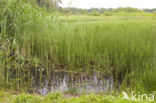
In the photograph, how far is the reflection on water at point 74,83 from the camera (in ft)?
8.82

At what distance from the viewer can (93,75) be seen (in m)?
3.25

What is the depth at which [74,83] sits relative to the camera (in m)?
2.93

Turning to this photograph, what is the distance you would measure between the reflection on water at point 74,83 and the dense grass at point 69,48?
7.9 inches

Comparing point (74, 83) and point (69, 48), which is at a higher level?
point (69, 48)

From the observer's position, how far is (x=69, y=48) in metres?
3.48

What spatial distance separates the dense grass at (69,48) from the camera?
2.62 m

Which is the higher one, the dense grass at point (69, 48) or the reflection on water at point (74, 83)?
the dense grass at point (69, 48)

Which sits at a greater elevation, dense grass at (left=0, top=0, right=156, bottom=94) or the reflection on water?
dense grass at (left=0, top=0, right=156, bottom=94)

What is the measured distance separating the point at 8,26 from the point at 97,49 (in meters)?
1.89

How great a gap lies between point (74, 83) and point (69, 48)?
35.2 inches

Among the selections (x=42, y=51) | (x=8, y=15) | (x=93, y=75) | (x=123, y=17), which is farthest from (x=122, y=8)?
(x=8, y=15)

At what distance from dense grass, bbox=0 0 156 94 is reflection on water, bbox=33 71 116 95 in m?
0.20

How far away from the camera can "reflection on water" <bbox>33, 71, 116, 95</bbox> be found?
269 centimetres

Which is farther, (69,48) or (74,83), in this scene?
(69,48)
